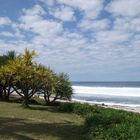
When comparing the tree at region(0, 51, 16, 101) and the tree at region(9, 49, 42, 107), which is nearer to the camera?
the tree at region(9, 49, 42, 107)

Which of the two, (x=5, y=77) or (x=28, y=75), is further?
(x=5, y=77)

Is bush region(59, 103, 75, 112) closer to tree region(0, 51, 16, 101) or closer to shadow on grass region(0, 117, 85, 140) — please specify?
tree region(0, 51, 16, 101)

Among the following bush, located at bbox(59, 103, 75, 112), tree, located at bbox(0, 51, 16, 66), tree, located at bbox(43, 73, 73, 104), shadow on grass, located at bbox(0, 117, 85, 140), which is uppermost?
tree, located at bbox(0, 51, 16, 66)

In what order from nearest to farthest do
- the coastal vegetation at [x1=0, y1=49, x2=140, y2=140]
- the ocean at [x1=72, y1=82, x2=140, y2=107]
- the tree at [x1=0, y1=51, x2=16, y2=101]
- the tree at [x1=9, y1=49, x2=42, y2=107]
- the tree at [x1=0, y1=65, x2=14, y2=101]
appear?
the coastal vegetation at [x1=0, y1=49, x2=140, y2=140] → the tree at [x1=9, y1=49, x2=42, y2=107] → the tree at [x1=0, y1=65, x2=14, y2=101] → the tree at [x1=0, y1=51, x2=16, y2=101] → the ocean at [x1=72, y1=82, x2=140, y2=107]

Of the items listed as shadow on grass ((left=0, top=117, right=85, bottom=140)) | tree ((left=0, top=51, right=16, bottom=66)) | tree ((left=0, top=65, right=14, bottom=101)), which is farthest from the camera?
tree ((left=0, top=51, right=16, bottom=66))

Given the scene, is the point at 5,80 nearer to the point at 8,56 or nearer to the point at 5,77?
the point at 5,77

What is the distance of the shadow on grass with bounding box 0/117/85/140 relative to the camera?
47.7 feet

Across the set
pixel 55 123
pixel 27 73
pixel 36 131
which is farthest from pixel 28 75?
pixel 36 131

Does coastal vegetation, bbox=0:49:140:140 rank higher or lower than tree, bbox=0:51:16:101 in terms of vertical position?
lower

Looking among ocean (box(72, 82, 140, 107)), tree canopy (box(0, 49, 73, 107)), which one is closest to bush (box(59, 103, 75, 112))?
tree canopy (box(0, 49, 73, 107))

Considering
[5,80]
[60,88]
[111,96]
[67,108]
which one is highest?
[111,96]

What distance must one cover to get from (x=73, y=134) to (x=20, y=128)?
2380 mm

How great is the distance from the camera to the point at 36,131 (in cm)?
1573

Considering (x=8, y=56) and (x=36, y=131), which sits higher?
(x=8, y=56)
